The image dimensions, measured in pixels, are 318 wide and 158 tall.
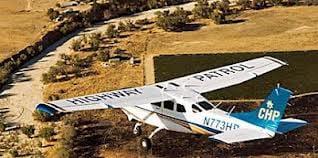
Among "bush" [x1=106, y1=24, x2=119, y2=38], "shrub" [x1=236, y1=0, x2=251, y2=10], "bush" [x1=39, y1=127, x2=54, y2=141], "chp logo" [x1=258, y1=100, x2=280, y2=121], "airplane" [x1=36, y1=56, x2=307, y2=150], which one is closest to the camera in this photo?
"chp logo" [x1=258, y1=100, x2=280, y2=121]

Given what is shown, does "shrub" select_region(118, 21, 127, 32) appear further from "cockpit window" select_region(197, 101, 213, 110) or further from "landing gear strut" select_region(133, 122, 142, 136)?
"cockpit window" select_region(197, 101, 213, 110)

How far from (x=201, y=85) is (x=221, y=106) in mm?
3987

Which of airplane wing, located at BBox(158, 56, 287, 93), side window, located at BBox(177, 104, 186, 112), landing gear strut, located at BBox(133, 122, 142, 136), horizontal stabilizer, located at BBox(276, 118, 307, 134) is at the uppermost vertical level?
airplane wing, located at BBox(158, 56, 287, 93)

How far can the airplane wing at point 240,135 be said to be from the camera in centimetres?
2288

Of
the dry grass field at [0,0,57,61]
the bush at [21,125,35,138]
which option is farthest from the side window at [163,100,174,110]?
the dry grass field at [0,0,57,61]

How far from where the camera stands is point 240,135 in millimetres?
23094

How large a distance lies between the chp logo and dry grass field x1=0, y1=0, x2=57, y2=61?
20054 millimetres

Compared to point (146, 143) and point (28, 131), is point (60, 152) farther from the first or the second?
point (146, 143)

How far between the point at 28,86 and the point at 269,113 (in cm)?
1616

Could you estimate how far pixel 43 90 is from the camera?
34.3 metres

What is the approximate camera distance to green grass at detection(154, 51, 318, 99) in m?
32.7

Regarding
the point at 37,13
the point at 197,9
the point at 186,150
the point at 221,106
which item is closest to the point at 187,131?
the point at 186,150

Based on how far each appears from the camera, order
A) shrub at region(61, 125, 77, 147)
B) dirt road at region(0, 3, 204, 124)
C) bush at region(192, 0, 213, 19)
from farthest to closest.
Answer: bush at region(192, 0, 213, 19), dirt road at region(0, 3, 204, 124), shrub at region(61, 125, 77, 147)

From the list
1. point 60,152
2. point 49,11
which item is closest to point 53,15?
point 49,11
